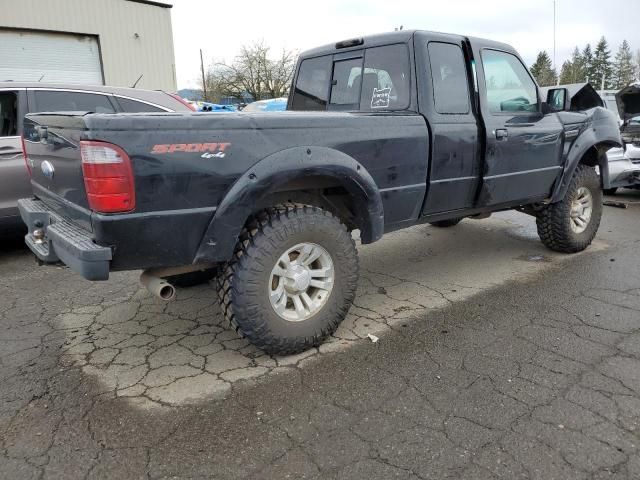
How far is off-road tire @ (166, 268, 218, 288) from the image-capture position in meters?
4.14

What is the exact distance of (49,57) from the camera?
14094 millimetres

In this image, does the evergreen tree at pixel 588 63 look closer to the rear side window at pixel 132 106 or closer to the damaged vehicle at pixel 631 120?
the damaged vehicle at pixel 631 120

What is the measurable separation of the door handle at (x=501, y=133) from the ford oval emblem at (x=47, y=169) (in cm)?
320

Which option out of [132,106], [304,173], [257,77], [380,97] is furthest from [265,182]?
[257,77]

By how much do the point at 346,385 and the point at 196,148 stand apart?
4.98 feet

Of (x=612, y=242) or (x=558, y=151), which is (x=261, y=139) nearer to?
(x=558, y=151)

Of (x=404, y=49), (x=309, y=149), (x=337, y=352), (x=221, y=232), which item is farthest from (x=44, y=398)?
(x=404, y=49)

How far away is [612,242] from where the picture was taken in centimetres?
575

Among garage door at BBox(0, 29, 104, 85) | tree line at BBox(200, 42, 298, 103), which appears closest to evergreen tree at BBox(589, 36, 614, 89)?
tree line at BBox(200, 42, 298, 103)

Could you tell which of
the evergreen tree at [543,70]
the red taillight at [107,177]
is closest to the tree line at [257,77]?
the evergreen tree at [543,70]

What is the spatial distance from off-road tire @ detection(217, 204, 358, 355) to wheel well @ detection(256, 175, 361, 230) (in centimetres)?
11

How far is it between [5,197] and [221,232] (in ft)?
11.4

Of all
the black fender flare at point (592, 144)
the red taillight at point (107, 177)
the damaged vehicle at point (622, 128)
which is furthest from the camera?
the damaged vehicle at point (622, 128)

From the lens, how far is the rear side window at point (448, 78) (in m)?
3.70
